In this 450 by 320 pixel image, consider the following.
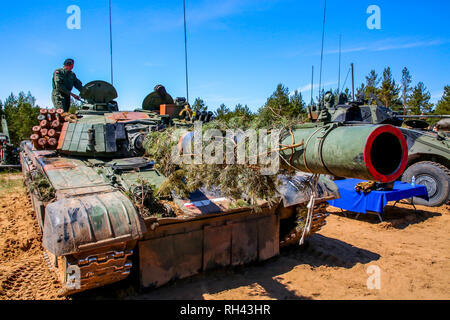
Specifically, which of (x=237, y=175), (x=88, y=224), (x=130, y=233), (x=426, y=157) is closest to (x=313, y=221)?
(x=237, y=175)

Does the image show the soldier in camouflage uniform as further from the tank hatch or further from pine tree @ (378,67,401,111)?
pine tree @ (378,67,401,111)

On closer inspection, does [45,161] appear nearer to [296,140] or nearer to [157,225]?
[157,225]

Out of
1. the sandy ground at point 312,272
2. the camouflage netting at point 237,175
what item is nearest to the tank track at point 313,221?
the sandy ground at point 312,272

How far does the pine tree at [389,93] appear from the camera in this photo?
30.6 metres

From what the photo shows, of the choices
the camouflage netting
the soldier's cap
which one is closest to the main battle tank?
the camouflage netting

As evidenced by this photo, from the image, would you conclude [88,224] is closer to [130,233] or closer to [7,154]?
[130,233]

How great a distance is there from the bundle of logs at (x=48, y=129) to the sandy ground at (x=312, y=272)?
1845 millimetres

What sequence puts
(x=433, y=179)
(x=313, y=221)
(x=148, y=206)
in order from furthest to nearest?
(x=433, y=179), (x=313, y=221), (x=148, y=206)

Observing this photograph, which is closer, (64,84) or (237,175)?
(237,175)

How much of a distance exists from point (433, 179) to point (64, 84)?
10.4m

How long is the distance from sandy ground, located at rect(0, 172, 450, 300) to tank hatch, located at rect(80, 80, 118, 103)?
3.06 meters

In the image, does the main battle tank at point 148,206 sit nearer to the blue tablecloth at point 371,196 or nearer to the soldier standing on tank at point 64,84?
the soldier standing on tank at point 64,84

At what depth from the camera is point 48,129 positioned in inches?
236

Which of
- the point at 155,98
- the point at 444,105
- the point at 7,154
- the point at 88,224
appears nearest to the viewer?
the point at 88,224
